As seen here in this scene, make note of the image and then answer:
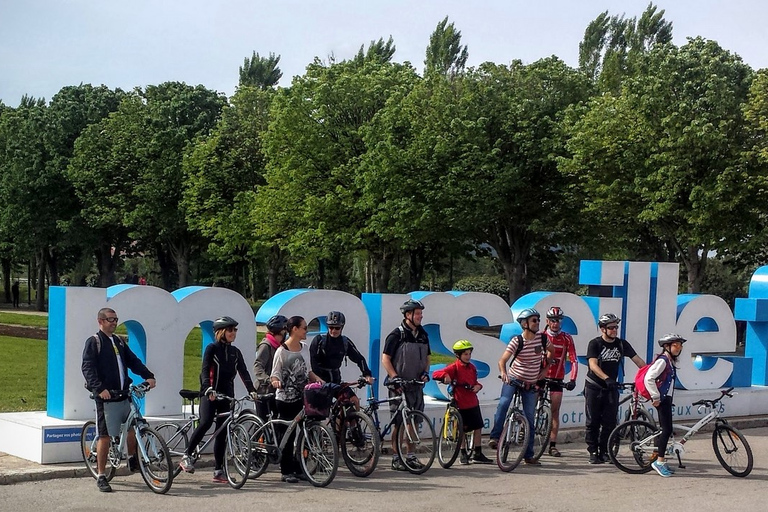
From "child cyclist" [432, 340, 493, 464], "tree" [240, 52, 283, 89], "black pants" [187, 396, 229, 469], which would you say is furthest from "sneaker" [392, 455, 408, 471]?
"tree" [240, 52, 283, 89]

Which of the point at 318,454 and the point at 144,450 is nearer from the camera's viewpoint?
the point at 144,450

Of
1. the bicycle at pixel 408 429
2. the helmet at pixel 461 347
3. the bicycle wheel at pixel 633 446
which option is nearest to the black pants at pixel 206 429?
the bicycle at pixel 408 429

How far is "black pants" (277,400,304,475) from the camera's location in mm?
10195

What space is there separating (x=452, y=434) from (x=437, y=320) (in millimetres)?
2343

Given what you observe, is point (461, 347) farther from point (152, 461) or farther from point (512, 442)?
point (152, 461)

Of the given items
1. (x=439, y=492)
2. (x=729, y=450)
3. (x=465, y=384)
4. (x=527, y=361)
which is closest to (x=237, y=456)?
(x=439, y=492)

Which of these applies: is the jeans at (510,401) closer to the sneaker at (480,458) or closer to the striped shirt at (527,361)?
the striped shirt at (527,361)

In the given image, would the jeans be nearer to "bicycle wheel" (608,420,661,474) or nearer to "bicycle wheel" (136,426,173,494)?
"bicycle wheel" (608,420,661,474)

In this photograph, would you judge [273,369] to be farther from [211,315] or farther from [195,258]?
[195,258]

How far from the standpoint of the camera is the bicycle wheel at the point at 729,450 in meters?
11.2

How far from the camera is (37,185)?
51.5m

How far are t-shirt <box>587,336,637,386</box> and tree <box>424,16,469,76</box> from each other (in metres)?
47.1

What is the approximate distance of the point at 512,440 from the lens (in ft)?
37.1

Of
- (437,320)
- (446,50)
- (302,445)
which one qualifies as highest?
(446,50)
